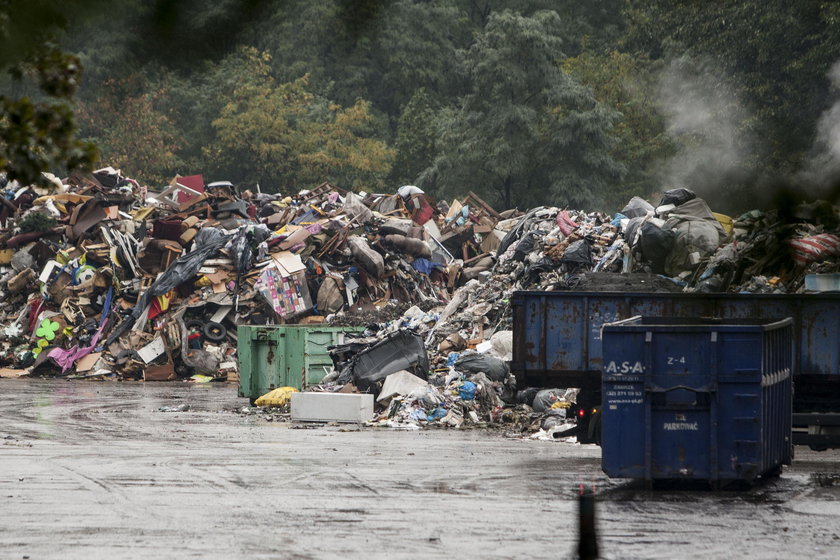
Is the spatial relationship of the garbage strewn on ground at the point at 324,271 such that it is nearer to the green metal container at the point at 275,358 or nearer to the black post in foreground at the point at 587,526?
the green metal container at the point at 275,358

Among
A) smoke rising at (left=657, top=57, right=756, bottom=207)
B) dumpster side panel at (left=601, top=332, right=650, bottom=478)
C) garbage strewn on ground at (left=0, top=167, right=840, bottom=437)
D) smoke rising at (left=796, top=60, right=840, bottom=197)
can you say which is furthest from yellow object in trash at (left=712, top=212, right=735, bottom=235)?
smoke rising at (left=796, top=60, right=840, bottom=197)

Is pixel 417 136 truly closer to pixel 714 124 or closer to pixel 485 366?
pixel 485 366

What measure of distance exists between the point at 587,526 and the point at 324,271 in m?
22.4

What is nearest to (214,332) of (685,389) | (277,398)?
(277,398)

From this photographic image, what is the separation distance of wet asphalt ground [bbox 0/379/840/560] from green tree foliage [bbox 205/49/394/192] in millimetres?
35524

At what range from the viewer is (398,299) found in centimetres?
3117

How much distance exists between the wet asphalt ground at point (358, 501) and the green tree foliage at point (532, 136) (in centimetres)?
3065

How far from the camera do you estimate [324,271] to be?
102 ft

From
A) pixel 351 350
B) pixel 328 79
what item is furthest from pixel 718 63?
pixel 328 79

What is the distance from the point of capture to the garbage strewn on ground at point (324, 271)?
68.0 feet

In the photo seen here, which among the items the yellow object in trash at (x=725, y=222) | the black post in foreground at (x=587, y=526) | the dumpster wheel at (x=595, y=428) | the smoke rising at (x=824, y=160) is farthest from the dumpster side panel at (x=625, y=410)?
the yellow object in trash at (x=725, y=222)

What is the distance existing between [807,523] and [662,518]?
121 centimetres

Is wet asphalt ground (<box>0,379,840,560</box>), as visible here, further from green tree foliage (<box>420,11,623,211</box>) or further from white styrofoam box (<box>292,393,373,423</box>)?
green tree foliage (<box>420,11,623,211</box>)

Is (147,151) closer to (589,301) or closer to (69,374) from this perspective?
(69,374)
